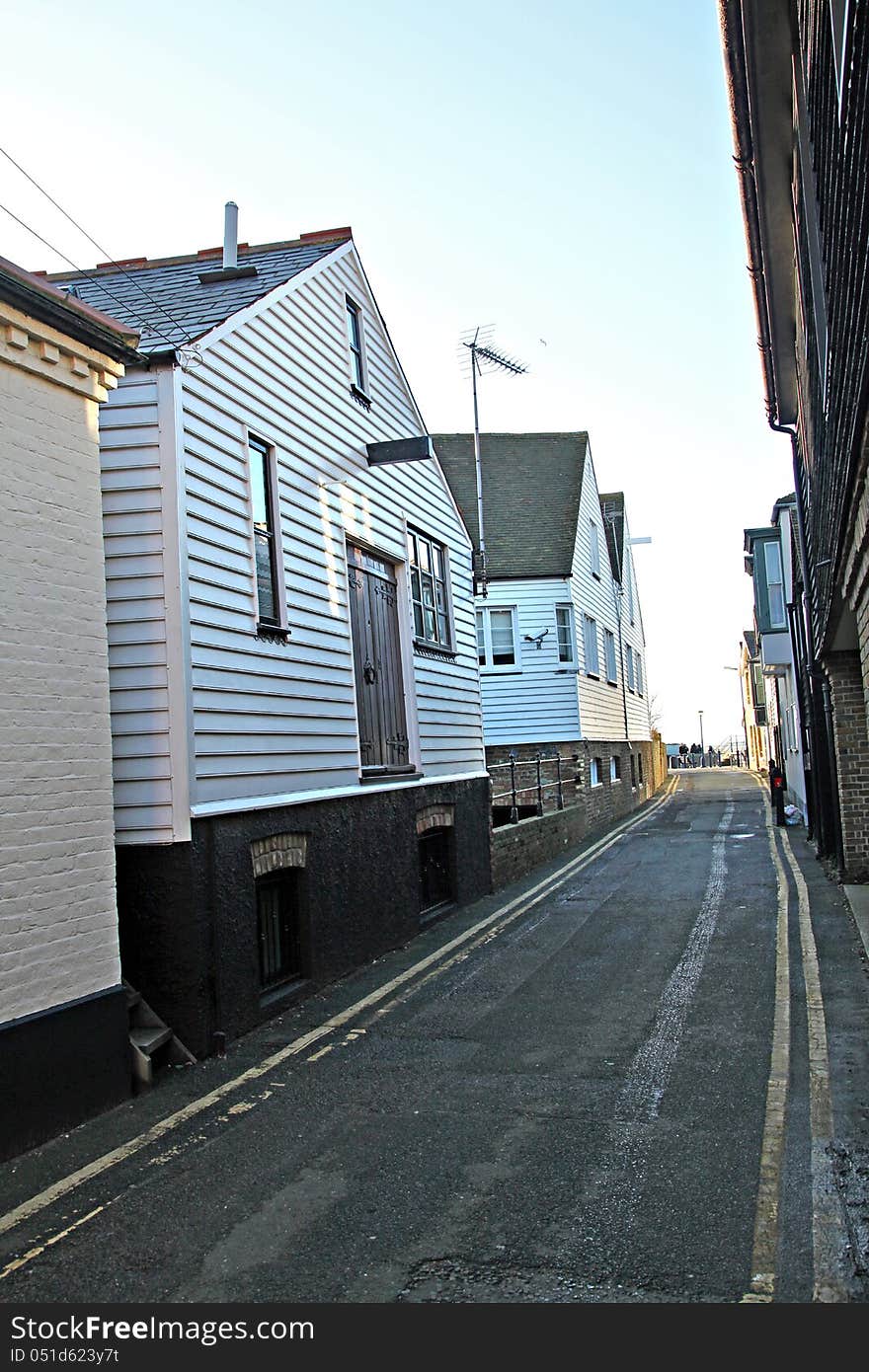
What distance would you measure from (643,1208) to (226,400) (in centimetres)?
Result: 723

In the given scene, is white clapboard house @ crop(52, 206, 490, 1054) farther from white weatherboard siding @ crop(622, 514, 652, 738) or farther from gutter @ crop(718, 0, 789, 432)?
white weatherboard siding @ crop(622, 514, 652, 738)

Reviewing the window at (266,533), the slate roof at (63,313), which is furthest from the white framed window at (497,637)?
the slate roof at (63,313)

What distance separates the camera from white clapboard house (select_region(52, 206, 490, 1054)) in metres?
8.38

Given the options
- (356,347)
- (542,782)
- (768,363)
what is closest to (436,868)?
(356,347)

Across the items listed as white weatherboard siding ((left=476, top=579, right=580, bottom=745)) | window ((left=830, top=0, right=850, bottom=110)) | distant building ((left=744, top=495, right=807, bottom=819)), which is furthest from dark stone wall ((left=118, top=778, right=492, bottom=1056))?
distant building ((left=744, top=495, right=807, bottom=819))

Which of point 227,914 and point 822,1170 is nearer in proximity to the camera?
point 822,1170

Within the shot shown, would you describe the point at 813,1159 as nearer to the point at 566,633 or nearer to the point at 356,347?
the point at 356,347

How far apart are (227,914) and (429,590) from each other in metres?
7.82

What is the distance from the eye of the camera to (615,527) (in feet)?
127

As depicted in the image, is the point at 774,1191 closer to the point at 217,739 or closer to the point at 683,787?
the point at 217,739

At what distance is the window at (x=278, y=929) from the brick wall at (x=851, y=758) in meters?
7.77

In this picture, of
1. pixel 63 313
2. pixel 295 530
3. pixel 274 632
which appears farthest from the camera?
pixel 295 530

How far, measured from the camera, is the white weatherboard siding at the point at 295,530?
353 inches

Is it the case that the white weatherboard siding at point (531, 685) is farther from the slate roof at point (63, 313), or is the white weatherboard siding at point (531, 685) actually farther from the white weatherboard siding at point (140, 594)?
the slate roof at point (63, 313)
